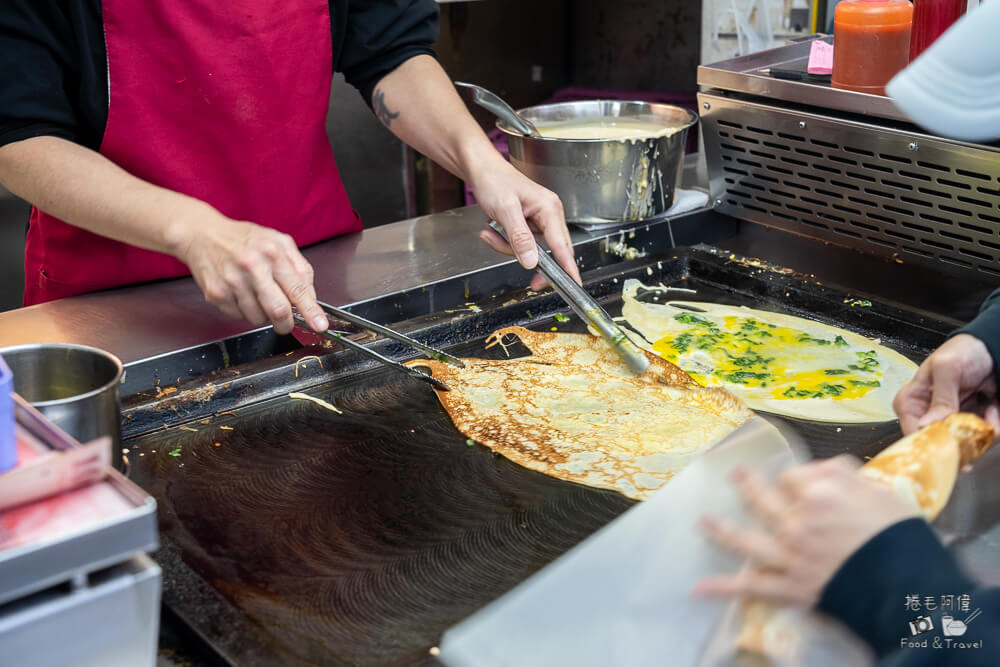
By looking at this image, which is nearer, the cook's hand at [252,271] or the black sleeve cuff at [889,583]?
the black sleeve cuff at [889,583]

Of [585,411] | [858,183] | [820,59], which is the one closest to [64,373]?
[585,411]

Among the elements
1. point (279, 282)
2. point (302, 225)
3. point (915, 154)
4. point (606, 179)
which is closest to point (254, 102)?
point (302, 225)

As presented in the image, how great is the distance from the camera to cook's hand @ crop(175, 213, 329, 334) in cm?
153

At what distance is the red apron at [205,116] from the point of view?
189 cm

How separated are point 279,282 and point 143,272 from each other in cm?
→ 59

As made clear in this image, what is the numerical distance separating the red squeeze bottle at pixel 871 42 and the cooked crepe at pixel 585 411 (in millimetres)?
745

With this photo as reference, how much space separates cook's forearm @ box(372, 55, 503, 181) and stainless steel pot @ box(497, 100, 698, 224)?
17 cm

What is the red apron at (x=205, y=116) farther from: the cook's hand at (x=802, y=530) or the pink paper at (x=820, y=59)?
the cook's hand at (x=802, y=530)

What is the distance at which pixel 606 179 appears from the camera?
216 centimetres

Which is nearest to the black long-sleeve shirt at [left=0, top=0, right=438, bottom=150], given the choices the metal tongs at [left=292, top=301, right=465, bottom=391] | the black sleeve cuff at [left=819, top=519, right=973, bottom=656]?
the metal tongs at [left=292, top=301, right=465, bottom=391]

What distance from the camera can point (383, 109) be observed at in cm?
225

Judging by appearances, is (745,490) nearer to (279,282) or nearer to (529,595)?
(529,595)

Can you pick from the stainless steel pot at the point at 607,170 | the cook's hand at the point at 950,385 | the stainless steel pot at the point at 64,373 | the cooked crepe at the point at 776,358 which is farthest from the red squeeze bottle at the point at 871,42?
the stainless steel pot at the point at 64,373

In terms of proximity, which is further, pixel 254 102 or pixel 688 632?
pixel 254 102
